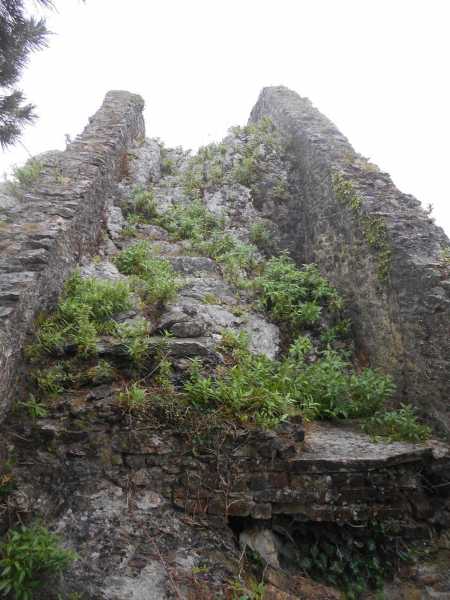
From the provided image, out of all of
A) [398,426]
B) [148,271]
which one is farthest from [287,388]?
[148,271]

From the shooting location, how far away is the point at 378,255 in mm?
6148

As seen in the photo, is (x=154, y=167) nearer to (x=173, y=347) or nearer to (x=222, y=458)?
(x=173, y=347)

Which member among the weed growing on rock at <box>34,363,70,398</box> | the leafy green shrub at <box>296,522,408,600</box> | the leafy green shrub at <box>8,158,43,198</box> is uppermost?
the leafy green shrub at <box>8,158,43,198</box>

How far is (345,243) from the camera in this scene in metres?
7.16

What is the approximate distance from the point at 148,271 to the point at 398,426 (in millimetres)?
4470

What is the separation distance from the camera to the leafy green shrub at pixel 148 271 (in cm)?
584

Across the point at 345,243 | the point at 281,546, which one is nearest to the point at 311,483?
the point at 281,546

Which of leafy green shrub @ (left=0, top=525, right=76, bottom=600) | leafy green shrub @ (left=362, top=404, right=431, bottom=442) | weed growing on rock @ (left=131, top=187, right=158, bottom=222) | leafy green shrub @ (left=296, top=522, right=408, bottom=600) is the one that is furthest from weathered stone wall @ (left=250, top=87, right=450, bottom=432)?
leafy green shrub @ (left=0, top=525, right=76, bottom=600)

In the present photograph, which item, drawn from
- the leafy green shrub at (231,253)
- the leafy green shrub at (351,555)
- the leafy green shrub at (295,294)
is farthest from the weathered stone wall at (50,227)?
the leafy green shrub at (351,555)

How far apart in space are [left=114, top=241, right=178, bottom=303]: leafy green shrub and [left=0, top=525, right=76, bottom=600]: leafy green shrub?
3.23 m

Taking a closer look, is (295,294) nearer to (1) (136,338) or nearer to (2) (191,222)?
(2) (191,222)

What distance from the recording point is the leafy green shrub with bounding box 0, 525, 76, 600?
118 inches

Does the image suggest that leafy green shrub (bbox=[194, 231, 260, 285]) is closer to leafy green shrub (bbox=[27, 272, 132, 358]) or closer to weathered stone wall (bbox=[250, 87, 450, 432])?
weathered stone wall (bbox=[250, 87, 450, 432])

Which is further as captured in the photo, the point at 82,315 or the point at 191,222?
the point at 191,222
